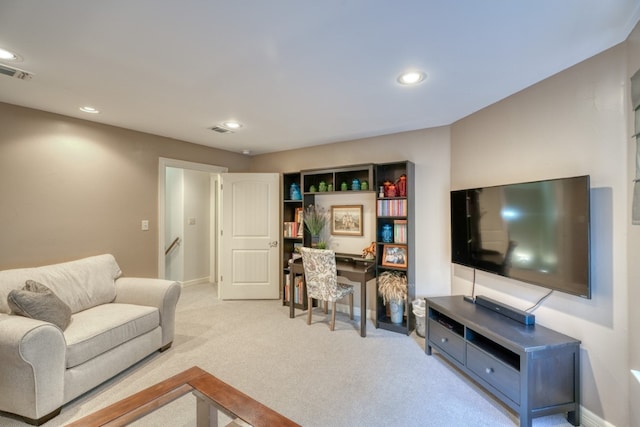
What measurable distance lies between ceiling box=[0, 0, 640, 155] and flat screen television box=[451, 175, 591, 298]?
83cm

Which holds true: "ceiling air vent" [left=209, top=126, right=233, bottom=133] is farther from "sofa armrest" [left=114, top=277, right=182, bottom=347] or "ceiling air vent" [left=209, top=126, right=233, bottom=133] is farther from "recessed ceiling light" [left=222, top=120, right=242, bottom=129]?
"sofa armrest" [left=114, top=277, right=182, bottom=347]

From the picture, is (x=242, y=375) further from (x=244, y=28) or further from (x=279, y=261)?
(x=244, y=28)

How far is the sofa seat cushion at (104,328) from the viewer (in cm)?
197

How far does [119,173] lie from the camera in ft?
10.7

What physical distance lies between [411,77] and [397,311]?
2384 mm

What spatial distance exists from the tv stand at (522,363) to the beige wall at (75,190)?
11.8 ft

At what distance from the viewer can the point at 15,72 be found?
1972mm

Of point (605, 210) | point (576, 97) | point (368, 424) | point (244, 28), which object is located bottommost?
point (368, 424)

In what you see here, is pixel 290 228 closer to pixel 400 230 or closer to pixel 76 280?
pixel 400 230

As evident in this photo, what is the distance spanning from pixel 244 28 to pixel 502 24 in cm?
136

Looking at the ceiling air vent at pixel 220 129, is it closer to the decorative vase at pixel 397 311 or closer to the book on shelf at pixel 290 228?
the book on shelf at pixel 290 228

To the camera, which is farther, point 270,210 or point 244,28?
point 270,210

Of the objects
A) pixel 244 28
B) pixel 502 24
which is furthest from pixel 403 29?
pixel 244 28

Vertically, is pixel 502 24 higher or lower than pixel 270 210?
higher
